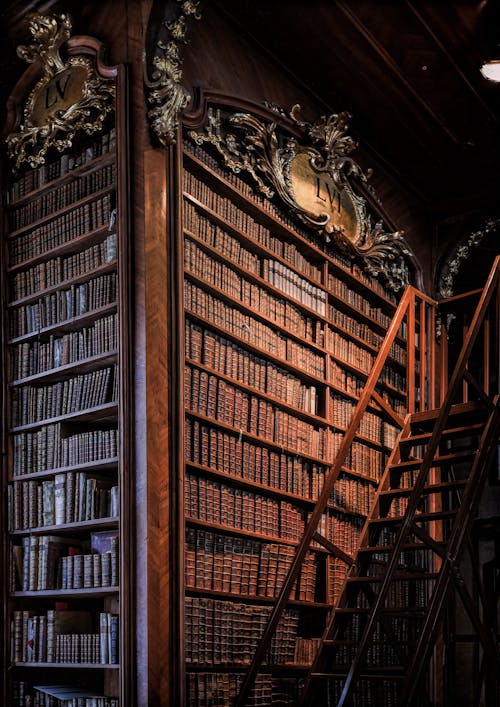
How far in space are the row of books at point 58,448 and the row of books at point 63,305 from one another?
480 millimetres

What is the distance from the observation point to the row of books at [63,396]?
4285mm

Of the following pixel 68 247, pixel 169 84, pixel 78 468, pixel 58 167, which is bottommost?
pixel 78 468

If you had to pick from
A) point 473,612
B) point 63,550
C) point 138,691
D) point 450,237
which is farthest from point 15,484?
point 450,237

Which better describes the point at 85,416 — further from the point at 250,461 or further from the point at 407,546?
the point at 407,546

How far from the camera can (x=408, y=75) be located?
5719 millimetres

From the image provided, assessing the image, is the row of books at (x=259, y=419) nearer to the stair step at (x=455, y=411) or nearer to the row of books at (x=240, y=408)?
the row of books at (x=240, y=408)

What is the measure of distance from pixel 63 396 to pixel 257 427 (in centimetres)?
99

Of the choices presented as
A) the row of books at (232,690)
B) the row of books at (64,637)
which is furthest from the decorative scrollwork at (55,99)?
the row of books at (232,690)

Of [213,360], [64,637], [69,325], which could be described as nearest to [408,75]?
[213,360]

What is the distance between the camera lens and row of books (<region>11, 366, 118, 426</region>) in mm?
4285

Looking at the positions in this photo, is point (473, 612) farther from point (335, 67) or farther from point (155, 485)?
point (335, 67)

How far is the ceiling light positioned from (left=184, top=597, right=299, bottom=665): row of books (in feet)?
10.2

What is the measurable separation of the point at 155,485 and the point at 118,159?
142cm

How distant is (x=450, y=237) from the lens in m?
6.91
